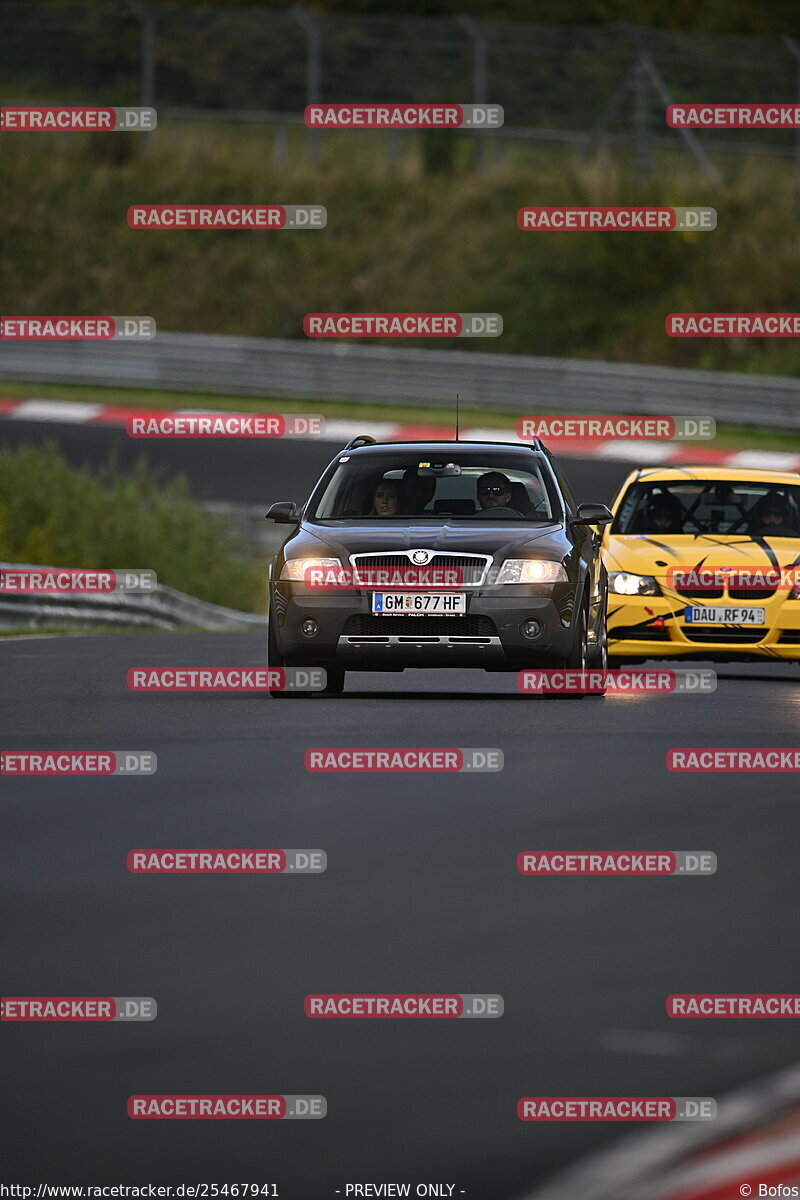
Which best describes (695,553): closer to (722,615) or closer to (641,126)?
(722,615)

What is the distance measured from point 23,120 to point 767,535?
36488 millimetres

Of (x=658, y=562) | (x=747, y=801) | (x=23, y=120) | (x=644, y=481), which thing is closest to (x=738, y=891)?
(x=747, y=801)

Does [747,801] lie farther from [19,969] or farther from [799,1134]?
[799,1134]

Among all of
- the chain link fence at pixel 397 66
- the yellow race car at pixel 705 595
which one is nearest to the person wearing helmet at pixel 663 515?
the yellow race car at pixel 705 595

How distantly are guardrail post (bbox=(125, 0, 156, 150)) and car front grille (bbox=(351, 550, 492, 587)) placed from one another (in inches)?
1167

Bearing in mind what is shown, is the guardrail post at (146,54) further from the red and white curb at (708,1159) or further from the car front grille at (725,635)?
the red and white curb at (708,1159)

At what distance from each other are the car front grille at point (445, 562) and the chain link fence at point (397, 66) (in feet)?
88.7

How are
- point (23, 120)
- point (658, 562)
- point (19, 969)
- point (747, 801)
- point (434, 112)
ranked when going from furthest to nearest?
point (23, 120)
point (434, 112)
point (658, 562)
point (747, 801)
point (19, 969)

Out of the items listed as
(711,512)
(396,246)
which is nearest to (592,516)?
(711,512)

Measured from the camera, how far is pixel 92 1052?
5652mm

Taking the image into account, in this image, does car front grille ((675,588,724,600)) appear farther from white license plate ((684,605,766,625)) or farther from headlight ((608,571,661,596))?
headlight ((608,571,661,596))

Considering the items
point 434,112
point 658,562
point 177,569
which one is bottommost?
point 177,569

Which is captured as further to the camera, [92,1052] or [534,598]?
[534,598]

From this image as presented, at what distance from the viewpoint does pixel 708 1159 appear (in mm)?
4359
